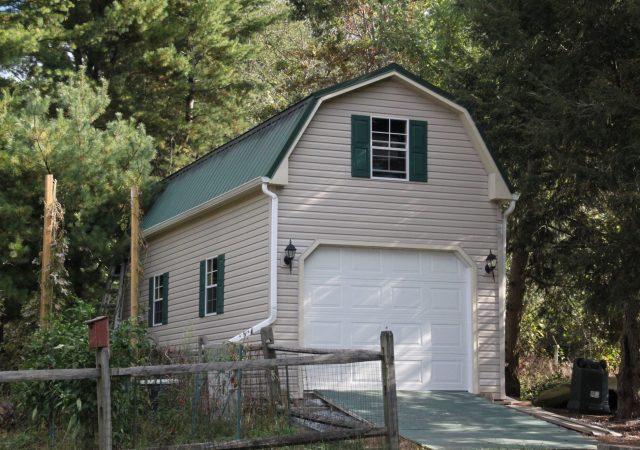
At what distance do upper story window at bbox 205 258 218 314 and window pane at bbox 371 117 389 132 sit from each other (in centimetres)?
393

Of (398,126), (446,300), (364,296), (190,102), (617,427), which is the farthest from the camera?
(190,102)

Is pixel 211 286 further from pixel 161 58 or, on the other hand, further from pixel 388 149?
pixel 161 58

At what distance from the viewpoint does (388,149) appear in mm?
16844

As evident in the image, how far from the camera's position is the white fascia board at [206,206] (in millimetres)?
16036

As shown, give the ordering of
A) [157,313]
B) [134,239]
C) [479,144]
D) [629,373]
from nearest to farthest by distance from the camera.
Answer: [479,144], [629,373], [134,239], [157,313]

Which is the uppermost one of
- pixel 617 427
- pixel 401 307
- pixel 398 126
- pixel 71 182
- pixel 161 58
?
pixel 161 58

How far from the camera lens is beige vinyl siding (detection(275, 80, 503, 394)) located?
629 inches

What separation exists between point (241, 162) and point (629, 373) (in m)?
8.04

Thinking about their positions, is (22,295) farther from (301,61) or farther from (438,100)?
(301,61)

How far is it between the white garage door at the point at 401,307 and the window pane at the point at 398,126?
2.14 metres

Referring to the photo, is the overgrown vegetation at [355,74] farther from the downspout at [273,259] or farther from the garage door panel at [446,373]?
the downspout at [273,259]

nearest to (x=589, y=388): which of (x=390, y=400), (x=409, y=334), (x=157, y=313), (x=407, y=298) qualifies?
(x=409, y=334)

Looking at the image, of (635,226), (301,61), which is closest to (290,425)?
(635,226)

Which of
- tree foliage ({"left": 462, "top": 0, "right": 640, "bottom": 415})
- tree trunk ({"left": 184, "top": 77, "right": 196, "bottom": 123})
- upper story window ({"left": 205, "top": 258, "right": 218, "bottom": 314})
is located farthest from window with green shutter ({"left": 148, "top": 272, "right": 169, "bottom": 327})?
tree trunk ({"left": 184, "top": 77, "right": 196, "bottom": 123})
